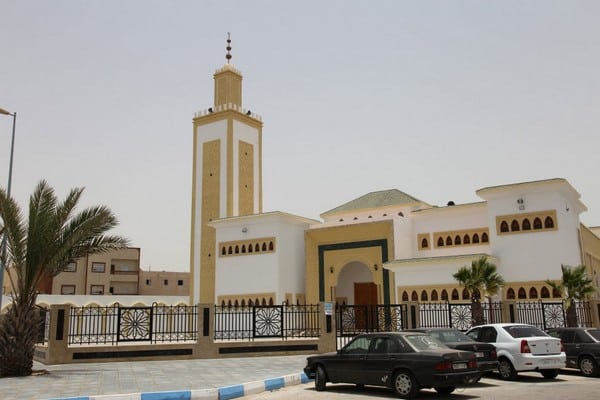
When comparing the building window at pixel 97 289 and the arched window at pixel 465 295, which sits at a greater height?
the building window at pixel 97 289

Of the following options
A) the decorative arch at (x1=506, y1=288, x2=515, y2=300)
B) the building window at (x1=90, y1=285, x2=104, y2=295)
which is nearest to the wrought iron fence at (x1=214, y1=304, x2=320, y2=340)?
the decorative arch at (x1=506, y1=288, x2=515, y2=300)

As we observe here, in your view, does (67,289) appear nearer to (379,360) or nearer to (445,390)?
(379,360)

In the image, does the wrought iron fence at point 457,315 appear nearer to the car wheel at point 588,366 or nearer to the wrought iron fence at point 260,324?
the wrought iron fence at point 260,324

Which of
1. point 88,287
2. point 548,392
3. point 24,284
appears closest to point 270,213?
point 24,284

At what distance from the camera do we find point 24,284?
45.7 ft

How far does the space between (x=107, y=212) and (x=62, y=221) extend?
3.55ft

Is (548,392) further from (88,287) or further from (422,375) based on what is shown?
(88,287)

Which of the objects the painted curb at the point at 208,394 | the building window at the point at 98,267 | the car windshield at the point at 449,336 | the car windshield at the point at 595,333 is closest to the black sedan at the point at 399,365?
the painted curb at the point at 208,394

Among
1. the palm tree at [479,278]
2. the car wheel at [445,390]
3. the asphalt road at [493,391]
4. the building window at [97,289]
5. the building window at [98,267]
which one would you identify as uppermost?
the building window at [98,267]

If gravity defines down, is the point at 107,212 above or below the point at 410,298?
above

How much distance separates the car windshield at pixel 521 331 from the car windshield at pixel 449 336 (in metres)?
0.90

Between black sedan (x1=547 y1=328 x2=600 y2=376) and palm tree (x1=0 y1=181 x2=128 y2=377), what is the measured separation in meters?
11.5

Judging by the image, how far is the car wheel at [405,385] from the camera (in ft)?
32.6

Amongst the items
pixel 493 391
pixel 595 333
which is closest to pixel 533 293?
pixel 595 333
